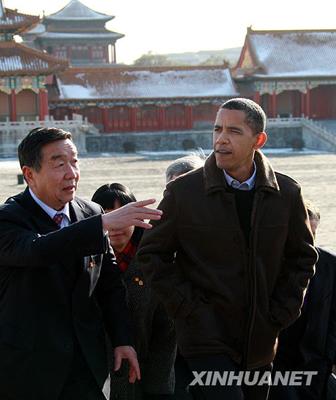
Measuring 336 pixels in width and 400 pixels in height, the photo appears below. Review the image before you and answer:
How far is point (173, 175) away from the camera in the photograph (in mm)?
4711

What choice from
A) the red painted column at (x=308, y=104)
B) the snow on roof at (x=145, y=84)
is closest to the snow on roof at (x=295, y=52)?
the red painted column at (x=308, y=104)

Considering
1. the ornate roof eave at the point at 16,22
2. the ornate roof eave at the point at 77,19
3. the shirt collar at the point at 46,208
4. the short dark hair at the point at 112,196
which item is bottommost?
the short dark hair at the point at 112,196

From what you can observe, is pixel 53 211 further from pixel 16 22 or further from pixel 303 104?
pixel 303 104

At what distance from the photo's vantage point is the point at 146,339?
157 inches

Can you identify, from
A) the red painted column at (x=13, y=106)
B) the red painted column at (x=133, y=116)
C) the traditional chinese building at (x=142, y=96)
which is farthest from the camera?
the red painted column at (x=133, y=116)

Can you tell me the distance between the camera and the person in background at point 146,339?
3961mm

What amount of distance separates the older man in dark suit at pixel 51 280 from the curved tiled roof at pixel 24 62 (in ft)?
116

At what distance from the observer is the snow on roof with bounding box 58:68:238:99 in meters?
41.5

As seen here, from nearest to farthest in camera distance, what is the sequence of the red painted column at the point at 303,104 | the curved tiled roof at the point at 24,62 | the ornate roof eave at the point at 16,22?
the curved tiled roof at the point at 24,62, the ornate roof eave at the point at 16,22, the red painted column at the point at 303,104

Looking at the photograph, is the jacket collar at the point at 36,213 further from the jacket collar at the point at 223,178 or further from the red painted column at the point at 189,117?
the red painted column at the point at 189,117

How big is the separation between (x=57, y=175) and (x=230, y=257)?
30.7 inches

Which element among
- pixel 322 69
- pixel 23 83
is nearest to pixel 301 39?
pixel 322 69

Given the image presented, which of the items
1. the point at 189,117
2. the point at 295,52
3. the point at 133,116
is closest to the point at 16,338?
the point at 133,116

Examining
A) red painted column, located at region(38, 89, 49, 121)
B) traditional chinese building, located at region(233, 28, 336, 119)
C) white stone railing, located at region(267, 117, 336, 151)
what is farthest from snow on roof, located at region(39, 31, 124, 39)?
white stone railing, located at region(267, 117, 336, 151)
